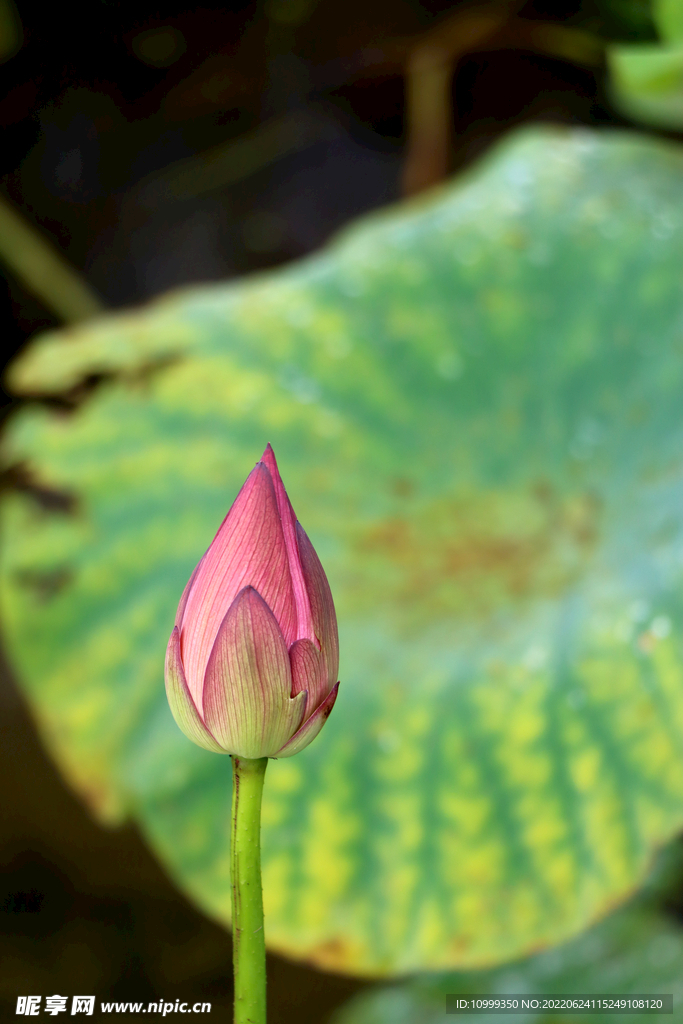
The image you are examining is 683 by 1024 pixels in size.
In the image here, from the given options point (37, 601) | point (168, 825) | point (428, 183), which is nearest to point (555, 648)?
point (168, 825)

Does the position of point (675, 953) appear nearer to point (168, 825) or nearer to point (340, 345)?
point (168, 825)

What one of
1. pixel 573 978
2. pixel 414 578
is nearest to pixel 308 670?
pixel 414 578

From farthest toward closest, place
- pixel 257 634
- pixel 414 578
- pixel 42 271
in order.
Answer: pixel 42 271, pixel 414 578, pixel 257 634

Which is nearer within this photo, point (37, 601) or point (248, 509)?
point (248, 509)

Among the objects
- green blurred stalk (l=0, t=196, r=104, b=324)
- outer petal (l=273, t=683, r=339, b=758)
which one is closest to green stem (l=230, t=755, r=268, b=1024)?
outer petal (l=273, t=683, r=339, b=758)

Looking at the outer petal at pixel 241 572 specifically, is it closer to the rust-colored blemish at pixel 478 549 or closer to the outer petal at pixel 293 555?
the outer petal at pixel 293 555

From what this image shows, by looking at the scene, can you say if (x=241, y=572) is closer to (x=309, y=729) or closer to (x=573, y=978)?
(x=309, y=729)

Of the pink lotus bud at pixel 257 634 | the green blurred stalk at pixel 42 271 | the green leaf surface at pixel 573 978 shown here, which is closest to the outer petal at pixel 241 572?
the pink lotus bud at pixel 257 634
